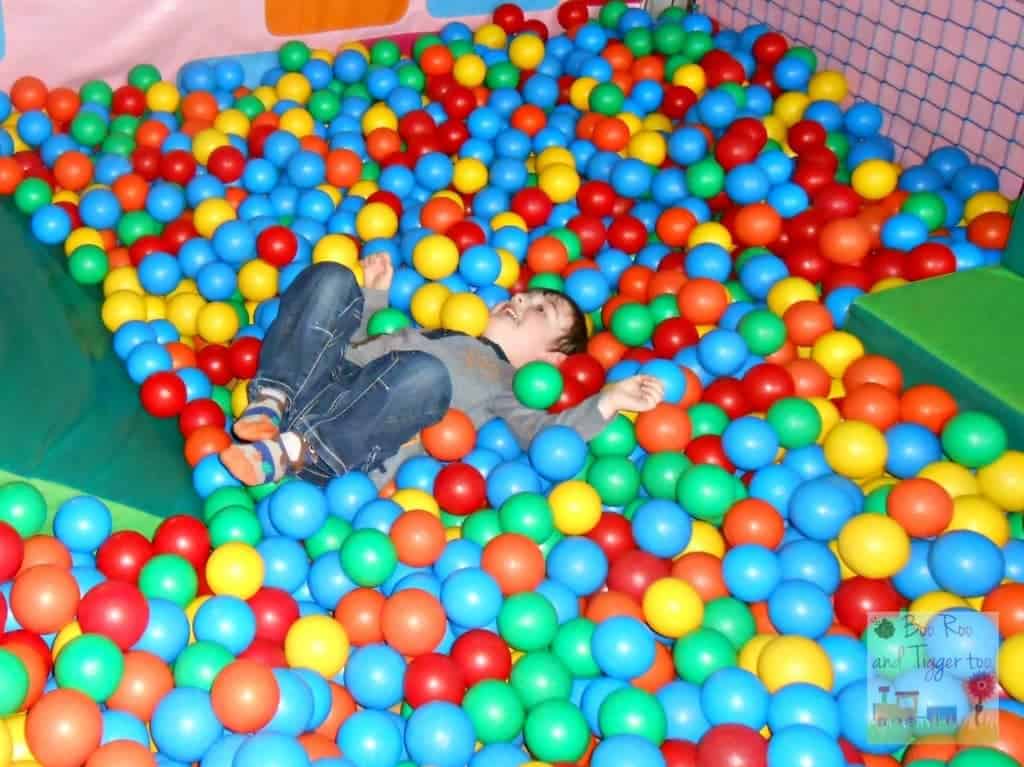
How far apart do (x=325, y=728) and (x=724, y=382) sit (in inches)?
41.3

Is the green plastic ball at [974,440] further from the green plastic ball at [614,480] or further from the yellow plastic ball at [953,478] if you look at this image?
the green plastic ball at [614,480]

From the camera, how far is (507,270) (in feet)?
8.23

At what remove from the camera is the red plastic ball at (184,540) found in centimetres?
179

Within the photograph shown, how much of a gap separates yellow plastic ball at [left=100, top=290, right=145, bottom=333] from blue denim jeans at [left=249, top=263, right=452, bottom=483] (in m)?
0.43

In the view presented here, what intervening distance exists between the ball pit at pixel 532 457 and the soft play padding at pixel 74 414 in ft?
0.20

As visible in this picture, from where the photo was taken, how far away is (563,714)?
5.06 ft

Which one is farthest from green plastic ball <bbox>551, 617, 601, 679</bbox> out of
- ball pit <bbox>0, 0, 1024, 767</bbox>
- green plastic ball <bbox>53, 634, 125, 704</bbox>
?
green plastic ball <bbox>53, 634, 125, 704</bbox>

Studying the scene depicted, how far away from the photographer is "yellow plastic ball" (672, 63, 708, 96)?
3.17 m

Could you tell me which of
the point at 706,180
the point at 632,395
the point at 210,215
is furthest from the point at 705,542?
the point at 210,215

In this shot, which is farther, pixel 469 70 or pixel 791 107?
pixel 469 70

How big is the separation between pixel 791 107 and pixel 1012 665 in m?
1.95

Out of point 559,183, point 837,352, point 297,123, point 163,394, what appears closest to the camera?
point 163,394

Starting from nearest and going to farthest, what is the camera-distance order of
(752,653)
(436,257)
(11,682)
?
(11,682), (752,653), (436,257)

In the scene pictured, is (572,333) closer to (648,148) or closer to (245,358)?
(245,358)
